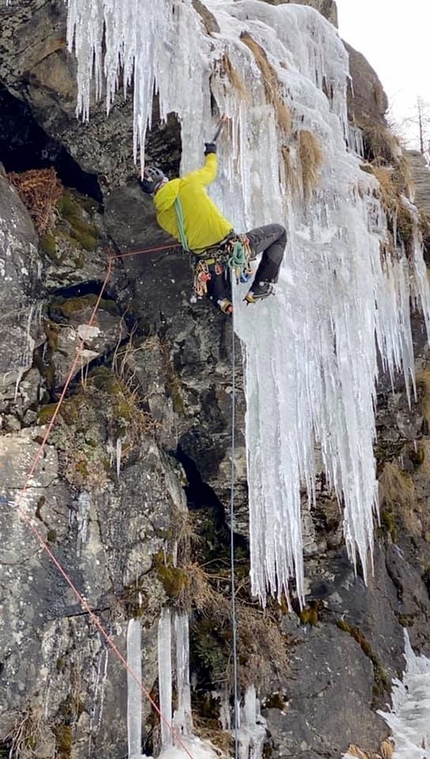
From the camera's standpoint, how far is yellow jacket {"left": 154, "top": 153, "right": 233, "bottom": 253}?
4363 mm

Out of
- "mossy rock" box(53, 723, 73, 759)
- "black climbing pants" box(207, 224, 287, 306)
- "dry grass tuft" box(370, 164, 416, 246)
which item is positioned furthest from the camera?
"dry grass tuft" box(370, 164, 416, 246)

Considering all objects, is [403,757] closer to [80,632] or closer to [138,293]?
[80,632]

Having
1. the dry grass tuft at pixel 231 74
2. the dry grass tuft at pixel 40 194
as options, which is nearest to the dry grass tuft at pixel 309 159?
the dry grass tuft at pixel 231 74

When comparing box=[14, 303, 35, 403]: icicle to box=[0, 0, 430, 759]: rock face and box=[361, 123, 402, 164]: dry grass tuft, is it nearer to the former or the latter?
box=[0, 0, 430, 759]: rock face

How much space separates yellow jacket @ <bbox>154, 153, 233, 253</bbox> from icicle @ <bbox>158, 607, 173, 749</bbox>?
9.20 feet

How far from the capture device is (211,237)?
449 centimetres

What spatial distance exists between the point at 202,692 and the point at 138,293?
3.39m

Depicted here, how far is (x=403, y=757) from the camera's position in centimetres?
543

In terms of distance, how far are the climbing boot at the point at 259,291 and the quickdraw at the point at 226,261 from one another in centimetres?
12

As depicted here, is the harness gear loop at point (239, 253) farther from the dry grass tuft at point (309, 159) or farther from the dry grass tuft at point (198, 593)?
the dry grass tuft at point (198, 593)

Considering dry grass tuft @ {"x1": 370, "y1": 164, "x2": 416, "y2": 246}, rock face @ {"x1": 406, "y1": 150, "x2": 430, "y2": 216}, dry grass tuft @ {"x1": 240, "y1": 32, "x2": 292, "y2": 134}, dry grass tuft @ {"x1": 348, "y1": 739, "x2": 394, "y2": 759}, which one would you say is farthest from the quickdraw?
dry grass tuft @ {"x1": 348, "y1": 739, "x2": 394, "y2": 759}

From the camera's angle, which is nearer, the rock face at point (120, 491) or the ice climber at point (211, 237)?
the rock face at point (120, 491)

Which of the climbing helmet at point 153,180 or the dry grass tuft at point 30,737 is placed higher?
the climbing helmet at point 153,180

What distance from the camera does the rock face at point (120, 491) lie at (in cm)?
418
